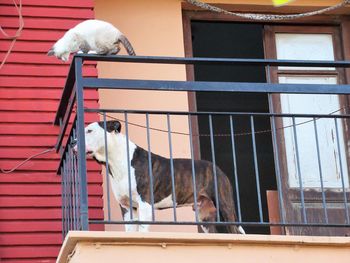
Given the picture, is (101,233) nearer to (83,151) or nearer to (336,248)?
(83,151)

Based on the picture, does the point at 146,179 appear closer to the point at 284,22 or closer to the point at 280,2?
the point at 280,2

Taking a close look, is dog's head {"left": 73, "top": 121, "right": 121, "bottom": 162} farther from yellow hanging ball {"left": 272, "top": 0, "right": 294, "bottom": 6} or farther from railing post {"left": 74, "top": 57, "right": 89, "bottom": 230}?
yellow hanging ball {"left": 272, "top": 0, "right": 294, "bottom": 6}

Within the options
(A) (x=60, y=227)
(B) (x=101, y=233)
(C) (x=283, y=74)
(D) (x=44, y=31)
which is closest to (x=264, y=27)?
(C) (x=283, y=74)

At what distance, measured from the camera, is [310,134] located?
Result: 1040 cm

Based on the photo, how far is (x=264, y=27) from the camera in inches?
425

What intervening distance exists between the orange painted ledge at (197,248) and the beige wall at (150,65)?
229cm

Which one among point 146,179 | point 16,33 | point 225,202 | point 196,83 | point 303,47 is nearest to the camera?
point 196,83

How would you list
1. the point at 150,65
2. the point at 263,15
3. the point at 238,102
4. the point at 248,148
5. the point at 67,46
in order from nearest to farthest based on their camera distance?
the point at 67,46
the point at 150,65
the point at 263,15
the point at 238,102
the point at 248,148

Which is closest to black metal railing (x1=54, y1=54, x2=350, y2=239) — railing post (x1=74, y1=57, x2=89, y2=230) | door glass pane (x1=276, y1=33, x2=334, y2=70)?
railing post (x1=74, y1=57, x2=89, y2=230)

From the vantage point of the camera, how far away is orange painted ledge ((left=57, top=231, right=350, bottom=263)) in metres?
7.52

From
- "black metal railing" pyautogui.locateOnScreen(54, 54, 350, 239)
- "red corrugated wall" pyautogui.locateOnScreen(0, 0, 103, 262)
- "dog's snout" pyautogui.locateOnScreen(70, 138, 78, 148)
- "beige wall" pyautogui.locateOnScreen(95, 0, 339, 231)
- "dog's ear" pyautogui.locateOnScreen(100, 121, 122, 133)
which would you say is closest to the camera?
"black metal railing" pyautogui.locateOnScreen(54, 54, 350, 239)

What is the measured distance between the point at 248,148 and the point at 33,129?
4.12m

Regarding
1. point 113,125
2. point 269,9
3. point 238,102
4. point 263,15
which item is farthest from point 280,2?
point 113,125

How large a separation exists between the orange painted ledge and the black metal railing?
10 centimetres
